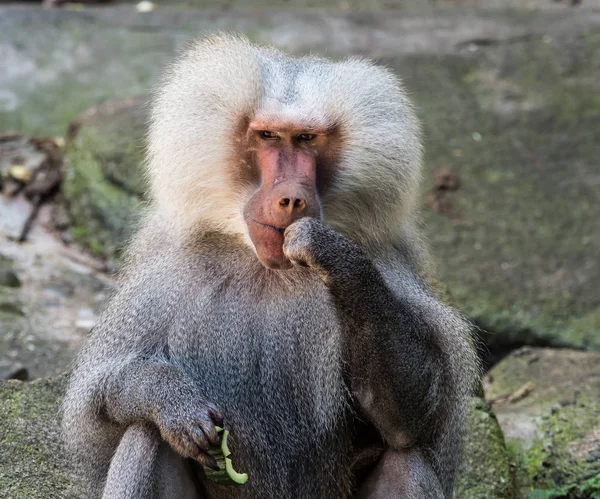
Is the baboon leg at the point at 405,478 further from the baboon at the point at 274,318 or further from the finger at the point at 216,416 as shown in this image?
the finger at the point at 216,416

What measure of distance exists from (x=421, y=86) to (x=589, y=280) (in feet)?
9.13

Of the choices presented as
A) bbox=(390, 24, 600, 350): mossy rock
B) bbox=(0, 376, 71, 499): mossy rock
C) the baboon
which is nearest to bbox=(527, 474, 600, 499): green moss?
the baboon

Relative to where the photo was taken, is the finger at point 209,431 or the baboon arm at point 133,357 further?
the baboon arm at point 133,357

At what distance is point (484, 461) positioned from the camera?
5137mm

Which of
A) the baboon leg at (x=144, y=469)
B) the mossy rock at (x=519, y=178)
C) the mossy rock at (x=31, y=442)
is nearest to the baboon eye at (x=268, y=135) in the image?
the baboon leg at (x=144, y=469)

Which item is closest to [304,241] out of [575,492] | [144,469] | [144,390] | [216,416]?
[216,416]

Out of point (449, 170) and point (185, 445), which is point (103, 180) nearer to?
point (449, 170)

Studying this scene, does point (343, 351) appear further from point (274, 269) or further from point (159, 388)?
point (159, 388)

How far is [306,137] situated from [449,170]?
4.63 m

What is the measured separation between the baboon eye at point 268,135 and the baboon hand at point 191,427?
3.40 ft

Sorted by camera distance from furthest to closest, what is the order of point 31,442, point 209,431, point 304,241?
point 31,442 < point 209,431 < point 304,241

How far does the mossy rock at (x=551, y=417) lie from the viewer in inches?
206

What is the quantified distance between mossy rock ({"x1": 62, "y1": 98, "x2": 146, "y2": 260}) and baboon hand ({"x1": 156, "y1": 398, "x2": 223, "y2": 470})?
3954 millimetres

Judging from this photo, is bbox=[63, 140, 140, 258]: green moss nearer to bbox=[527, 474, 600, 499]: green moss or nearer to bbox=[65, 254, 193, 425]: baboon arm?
bbox=[65, 254, 193, 425]: baboon arm
